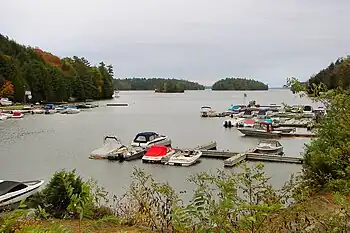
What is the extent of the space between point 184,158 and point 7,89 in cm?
5988

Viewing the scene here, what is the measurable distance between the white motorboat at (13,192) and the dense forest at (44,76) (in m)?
64.6

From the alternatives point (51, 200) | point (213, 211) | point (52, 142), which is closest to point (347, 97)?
point (213, 211)

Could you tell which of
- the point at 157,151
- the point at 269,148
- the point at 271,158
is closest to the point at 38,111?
the point at 157,151

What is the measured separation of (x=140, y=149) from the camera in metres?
26.6

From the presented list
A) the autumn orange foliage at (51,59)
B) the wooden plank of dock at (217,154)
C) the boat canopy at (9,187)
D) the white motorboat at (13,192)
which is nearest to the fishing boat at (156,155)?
the wooden plank of dock at (217,154)

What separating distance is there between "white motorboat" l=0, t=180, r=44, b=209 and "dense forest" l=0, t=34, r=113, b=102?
64625mm

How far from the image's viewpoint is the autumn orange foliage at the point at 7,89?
7362 cm

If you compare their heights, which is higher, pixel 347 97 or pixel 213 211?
pixel 347 97

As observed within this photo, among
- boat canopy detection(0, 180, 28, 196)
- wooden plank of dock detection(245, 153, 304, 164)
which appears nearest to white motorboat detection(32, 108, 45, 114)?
wooden plank of dock detection(245, 153, 304, 164)

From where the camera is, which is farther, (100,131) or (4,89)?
(4,89)

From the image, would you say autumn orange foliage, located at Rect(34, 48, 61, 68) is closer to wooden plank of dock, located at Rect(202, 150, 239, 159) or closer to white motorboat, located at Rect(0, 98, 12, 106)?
white motorboat, located at Rect(0, 98, 12, 106)

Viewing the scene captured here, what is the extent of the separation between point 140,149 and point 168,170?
5184 mm

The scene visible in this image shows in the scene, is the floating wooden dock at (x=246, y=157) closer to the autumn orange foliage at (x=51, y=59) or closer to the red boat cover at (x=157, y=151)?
the red boat cover at (x=157, y=151)

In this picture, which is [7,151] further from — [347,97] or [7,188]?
[347,97]
